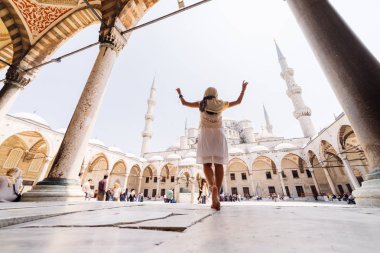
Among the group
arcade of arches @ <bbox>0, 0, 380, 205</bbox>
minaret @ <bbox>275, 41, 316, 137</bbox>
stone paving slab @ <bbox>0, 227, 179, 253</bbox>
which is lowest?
stone paving slab @ <bbox>0, 227, 179, 253</bbox>

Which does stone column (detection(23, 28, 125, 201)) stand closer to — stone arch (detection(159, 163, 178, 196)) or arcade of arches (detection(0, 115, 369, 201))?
arcade of arches (detection(0, 115, 369, 201))

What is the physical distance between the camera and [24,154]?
667 inches

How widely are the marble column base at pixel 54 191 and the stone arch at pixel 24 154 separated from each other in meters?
15.9

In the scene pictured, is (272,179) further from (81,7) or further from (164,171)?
(81,7)

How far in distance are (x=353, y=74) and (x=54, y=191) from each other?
4.11 m

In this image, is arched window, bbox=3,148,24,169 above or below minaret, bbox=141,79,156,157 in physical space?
below

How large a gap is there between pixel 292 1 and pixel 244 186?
24.9m

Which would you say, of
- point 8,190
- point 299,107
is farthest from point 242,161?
point 8,190

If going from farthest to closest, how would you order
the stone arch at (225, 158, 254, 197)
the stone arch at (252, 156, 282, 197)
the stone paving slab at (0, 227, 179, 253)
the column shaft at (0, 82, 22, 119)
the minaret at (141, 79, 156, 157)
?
1. the minaret at (141, 79, 156, 157)
2. the stone arch at (225, 158, 254, 197)
3. the stone arch at (252, 156, 282, 197)
4. the column shaft at (0, 82, 22, 119)
5. the stone paving slab at (0, 227, 179, 253)

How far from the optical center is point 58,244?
0.54 metres

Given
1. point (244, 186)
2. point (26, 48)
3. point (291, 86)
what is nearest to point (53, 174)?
point (26, 48)

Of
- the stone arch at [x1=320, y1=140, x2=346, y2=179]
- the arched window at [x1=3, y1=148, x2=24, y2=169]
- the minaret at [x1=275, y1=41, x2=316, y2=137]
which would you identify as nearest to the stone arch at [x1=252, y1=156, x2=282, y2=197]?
the minaret at [x1=275, y1=41, x2=316, y2=137]

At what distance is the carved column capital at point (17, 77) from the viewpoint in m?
5.41

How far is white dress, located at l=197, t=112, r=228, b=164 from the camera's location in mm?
2145
